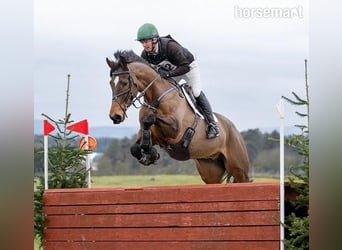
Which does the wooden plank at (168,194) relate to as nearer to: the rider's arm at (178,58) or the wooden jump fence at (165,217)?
the wooden jump fence at (165,217)

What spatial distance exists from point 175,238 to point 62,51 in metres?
0.75

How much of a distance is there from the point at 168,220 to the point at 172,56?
0.63 meters

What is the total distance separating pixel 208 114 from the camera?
262 centimetres

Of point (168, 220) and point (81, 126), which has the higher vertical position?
point (81, 126)

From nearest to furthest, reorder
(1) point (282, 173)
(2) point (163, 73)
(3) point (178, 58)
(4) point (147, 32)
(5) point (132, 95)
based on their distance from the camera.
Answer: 1. (1) point (282, 173)
2. (4) point (147, 32)
3. (3) point (178, 58)
4. (5) point (132, 95)
5. (2) point (163, 73)

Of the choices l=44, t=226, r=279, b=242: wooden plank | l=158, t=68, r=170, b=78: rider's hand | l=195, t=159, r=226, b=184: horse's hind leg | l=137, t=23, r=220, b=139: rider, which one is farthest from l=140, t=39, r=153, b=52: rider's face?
l=44, t=226, r=279, b=242: wooden plank

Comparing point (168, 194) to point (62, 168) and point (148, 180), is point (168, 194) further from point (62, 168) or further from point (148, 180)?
point (62, 168)

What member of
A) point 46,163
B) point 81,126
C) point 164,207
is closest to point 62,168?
point 46,163

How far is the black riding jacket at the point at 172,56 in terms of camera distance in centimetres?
228

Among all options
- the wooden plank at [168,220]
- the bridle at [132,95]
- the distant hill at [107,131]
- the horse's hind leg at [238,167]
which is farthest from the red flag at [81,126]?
the horse's hind leg at [238,167]

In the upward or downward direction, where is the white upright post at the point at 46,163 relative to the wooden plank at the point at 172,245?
upward
